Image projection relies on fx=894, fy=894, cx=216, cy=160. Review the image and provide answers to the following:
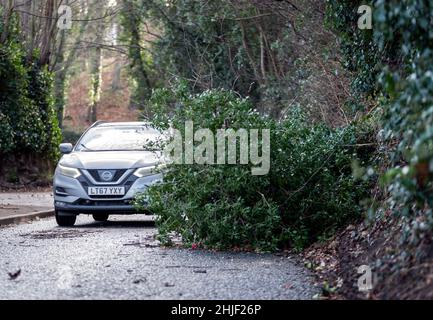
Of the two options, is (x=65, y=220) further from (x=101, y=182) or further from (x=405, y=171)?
(x=405, y=171)

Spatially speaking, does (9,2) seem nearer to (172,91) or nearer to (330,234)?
(172,91)

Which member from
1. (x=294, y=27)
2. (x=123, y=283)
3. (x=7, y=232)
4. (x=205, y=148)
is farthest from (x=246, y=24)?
(x=123, y=283)

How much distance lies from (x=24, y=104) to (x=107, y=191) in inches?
536

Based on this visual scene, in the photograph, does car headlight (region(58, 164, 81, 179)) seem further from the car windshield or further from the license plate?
the car windshield

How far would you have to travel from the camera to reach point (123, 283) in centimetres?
833

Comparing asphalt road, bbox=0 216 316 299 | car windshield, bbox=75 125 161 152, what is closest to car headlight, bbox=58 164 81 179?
car windshield, bbox=75 125 161 152

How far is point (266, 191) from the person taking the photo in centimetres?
1155

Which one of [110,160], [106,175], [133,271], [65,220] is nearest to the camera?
[133,271]

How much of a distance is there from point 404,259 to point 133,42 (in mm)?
34746

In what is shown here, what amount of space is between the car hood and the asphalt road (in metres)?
2.32

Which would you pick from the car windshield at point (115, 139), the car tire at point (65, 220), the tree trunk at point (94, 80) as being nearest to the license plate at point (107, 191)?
the car tire at point (65, 220)

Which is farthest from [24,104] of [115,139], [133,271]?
[133,271]

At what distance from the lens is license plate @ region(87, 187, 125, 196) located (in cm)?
1541

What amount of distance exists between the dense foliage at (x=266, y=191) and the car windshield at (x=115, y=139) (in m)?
4.73
